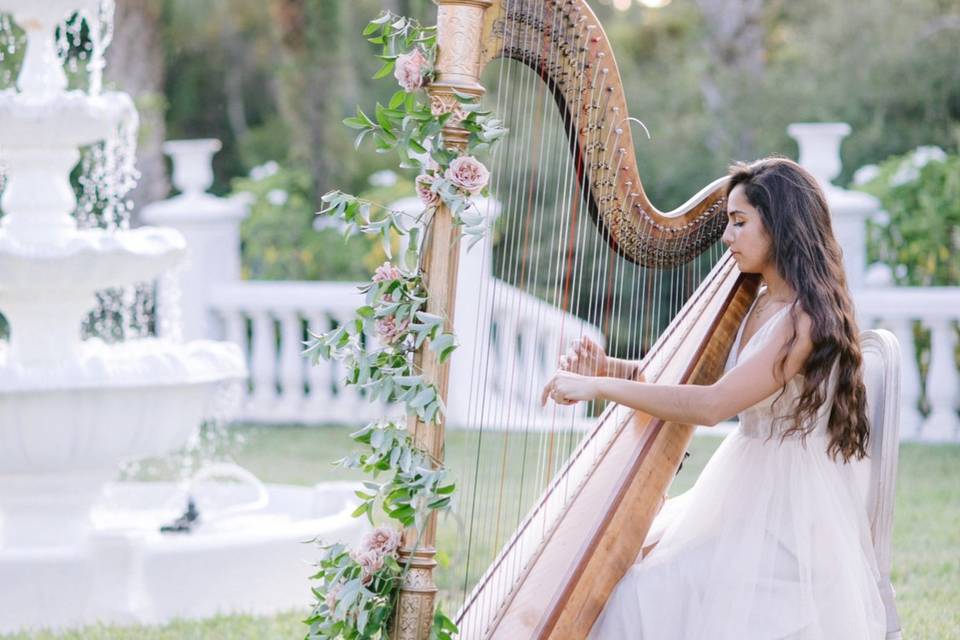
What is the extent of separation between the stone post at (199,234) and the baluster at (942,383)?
14.8 feet

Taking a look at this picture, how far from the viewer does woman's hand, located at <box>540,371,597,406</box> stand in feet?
10.6

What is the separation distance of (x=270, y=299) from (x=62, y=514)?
4.01m

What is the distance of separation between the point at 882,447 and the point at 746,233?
636 mm

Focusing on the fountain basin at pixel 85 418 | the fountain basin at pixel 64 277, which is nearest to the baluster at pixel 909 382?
the fountain basin at pixel 85 418

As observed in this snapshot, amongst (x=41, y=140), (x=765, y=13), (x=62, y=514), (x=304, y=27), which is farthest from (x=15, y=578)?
(x=765, y=13)

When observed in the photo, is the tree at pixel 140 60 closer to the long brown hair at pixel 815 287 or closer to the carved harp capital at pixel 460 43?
the long brown hair at pixel 815 287

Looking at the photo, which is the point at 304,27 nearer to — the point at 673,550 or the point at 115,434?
the point at 115,434

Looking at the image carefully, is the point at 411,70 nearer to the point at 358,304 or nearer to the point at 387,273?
the point at 387,273

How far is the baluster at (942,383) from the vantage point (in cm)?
813

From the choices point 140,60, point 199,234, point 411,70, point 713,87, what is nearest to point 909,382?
point 199,234

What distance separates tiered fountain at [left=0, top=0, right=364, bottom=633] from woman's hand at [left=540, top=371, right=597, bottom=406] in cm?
215

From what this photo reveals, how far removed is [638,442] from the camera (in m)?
3.48

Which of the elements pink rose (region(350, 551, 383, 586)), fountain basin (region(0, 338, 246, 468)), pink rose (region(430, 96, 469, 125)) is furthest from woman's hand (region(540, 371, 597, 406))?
fountain basin (region(0, 338, 246, 468))

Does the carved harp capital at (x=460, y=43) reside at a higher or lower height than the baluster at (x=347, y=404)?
higher
